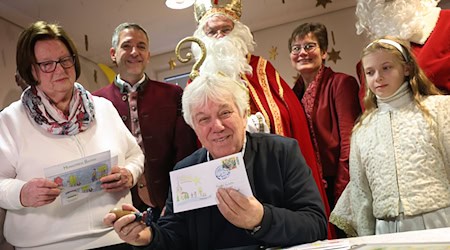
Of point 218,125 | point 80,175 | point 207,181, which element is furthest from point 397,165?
point 80,175

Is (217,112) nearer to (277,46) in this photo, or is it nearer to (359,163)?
(359,163)

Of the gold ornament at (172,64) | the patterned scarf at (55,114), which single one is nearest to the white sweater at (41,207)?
the patterned scarf at (55,114)

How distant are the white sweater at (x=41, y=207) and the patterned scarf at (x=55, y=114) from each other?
1.1 inches

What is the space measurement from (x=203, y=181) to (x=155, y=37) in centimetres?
385

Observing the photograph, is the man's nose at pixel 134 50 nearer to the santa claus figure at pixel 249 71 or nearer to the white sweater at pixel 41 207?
the santa claus figure at pixel 249 71

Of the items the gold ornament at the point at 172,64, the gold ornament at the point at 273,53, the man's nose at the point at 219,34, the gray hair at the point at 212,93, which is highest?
the gold ornament at the point at 172,64

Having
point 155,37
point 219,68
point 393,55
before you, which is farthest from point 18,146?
point 155,37

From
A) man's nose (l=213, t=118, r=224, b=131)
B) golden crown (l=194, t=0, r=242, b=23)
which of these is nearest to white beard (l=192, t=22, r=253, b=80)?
golden crown (l=194, t=0, r=242, b=23)

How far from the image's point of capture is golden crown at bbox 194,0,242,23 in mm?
2734

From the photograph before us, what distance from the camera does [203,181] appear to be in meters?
1.35

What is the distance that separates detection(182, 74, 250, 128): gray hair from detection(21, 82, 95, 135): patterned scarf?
1.72ft

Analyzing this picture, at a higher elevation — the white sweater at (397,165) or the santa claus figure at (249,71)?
the santa claus figure at (249,71)

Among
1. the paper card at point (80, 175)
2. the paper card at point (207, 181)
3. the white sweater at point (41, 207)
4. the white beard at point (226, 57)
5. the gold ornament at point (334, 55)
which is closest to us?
the paper card at point (207, 181)

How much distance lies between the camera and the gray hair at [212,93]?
5.16 ft
